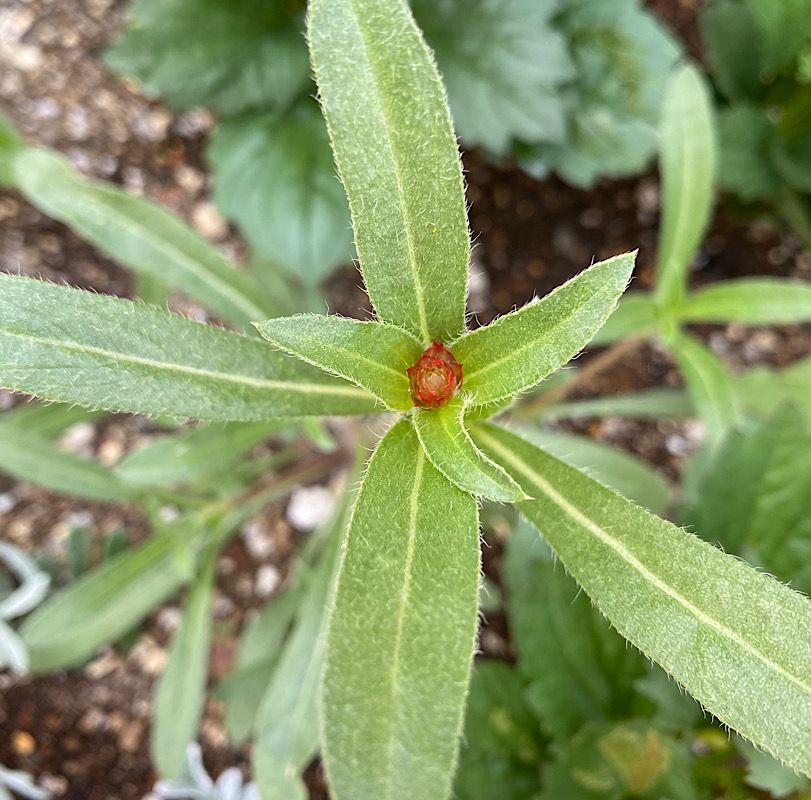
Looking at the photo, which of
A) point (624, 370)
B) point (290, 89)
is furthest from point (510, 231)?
point (290, 89)

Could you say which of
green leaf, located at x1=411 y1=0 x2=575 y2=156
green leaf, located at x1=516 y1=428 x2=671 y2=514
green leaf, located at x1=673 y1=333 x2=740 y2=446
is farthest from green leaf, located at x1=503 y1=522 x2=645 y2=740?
green leaf, located at x1=411 y1=0 x2=575 y2=156

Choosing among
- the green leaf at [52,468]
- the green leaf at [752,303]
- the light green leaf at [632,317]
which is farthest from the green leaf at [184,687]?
the green leaf at [752,303]

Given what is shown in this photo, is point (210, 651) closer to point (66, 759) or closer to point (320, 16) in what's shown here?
point (66, 759)

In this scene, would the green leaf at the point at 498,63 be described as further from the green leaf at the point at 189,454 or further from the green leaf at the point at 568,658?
the green leaf at the point at 568,658

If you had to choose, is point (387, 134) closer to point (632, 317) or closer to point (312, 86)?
point (632, 317)

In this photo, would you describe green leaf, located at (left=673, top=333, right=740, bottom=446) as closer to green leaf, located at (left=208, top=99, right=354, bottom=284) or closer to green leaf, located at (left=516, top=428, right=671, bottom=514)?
green leaf, located at (left=516, top=428, right=671, bottom=514)

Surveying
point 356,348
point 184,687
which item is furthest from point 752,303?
point 184,687
